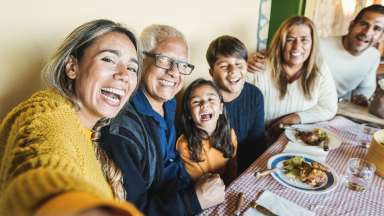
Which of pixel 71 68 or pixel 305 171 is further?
pixel 305 171

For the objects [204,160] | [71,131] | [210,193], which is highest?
[71,131]

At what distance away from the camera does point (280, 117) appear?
1.99m

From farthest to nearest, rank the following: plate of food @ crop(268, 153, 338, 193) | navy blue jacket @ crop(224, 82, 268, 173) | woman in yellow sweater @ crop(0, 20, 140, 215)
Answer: navy blue jacket @ crop(224, 82, 268, 173) → plate of food @ crop(268, 153, 338, 193) → woman in yellow sweater @ crop(0, 20, 140, 215)

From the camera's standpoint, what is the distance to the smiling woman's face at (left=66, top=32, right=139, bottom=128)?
2.90 feet

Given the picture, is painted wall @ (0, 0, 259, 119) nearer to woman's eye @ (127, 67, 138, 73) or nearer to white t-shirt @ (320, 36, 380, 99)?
woman's eye @ (127, 67, 138, 73)

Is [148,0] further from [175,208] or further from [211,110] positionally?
[175,208]

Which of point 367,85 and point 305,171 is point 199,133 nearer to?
point 305,171

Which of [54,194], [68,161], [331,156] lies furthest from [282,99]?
[54,194]

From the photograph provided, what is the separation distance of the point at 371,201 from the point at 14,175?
45.7 inches

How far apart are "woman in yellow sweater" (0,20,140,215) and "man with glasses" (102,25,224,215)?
8 centimetres

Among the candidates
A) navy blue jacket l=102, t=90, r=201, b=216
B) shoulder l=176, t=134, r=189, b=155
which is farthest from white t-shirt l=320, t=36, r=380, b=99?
navy blue jacket l=102, t=90, r=201, b=216

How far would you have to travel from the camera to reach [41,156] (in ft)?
1.63

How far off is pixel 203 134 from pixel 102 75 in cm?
72

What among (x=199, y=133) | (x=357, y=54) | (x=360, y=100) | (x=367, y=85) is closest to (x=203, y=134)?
(x=199, y=133)
